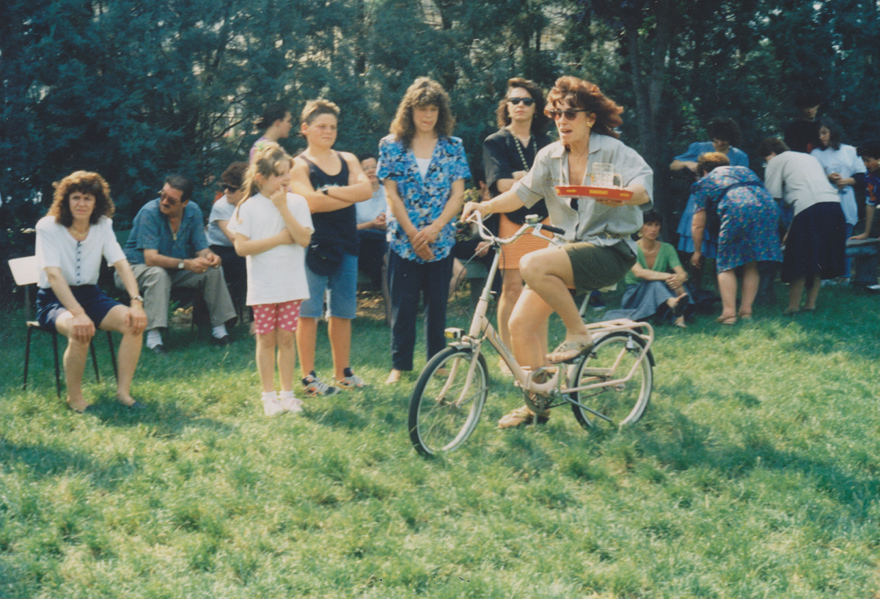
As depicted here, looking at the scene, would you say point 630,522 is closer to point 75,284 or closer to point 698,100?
point 75,284

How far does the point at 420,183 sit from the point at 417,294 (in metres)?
0.78

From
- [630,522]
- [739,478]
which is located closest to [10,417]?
[630,522]

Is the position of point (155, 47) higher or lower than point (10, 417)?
higher

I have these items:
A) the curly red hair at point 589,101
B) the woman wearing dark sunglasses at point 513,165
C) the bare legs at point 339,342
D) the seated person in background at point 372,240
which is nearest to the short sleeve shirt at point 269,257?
the bare legs at point 339,342

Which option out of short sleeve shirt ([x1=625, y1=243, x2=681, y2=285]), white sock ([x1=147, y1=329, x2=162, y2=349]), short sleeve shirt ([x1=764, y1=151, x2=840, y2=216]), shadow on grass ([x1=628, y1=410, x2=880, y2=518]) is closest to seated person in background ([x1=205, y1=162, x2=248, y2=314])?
white sock ([x1=147, y1=329, x2=162, y2=349])

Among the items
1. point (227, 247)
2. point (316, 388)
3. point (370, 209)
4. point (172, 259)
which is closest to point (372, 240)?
point (370, 209)

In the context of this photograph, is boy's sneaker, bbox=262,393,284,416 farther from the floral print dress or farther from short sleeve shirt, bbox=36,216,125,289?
the floral print dress

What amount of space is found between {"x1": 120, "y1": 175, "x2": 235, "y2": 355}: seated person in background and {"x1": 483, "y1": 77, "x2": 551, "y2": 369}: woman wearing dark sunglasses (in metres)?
2.88

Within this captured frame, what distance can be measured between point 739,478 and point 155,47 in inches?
291

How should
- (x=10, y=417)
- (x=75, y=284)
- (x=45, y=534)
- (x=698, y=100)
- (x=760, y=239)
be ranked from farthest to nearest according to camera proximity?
1. (x=698, y=100)
2. (x=760, y=239)
3. (x=75, y=284)
4. (x=10, y=417)
5. (x=45, y=534)

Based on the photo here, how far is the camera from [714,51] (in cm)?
1107

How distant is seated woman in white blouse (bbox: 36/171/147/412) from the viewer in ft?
17.8

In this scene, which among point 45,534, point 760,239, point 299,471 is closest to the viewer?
point 45,534

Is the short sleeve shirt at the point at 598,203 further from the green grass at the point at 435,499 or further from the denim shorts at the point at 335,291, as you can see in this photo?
the denim shorts at the point at 335,291
